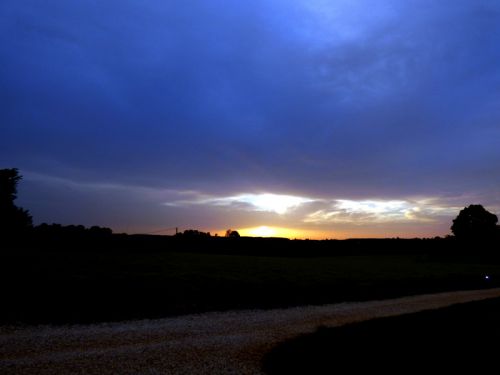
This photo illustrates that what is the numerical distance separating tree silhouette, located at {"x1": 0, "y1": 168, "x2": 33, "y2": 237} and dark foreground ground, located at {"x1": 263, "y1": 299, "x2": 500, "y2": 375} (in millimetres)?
28558

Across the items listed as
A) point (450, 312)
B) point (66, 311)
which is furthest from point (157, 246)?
point (450, 312)

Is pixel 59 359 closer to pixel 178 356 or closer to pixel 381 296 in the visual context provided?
pixel 178 356

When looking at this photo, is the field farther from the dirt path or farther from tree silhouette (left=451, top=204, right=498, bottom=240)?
tree silhouette (left=451, top=204, right=498, bottom=240)

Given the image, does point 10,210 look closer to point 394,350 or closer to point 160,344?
point 160,344

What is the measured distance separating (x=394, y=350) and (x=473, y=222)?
72.0 metres

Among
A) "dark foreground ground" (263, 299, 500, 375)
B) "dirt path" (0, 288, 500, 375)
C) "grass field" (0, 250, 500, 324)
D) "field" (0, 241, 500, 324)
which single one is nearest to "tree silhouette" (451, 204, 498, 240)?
"field" (0, 241, 500, 324)

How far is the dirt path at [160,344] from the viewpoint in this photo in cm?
830

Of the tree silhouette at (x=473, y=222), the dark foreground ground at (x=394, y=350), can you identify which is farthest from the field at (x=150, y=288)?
the tree silhouette at (x=473, y=222)

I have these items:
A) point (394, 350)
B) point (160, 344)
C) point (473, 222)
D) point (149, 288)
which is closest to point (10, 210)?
point (149, 288)

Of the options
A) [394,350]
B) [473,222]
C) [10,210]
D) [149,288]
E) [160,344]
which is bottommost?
[160,344]

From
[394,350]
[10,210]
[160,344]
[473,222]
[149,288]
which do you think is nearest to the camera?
[394,350]

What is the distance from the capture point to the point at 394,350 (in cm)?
915

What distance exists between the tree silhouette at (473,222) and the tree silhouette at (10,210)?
212 feet

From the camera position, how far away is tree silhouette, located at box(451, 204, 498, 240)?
226 feet
